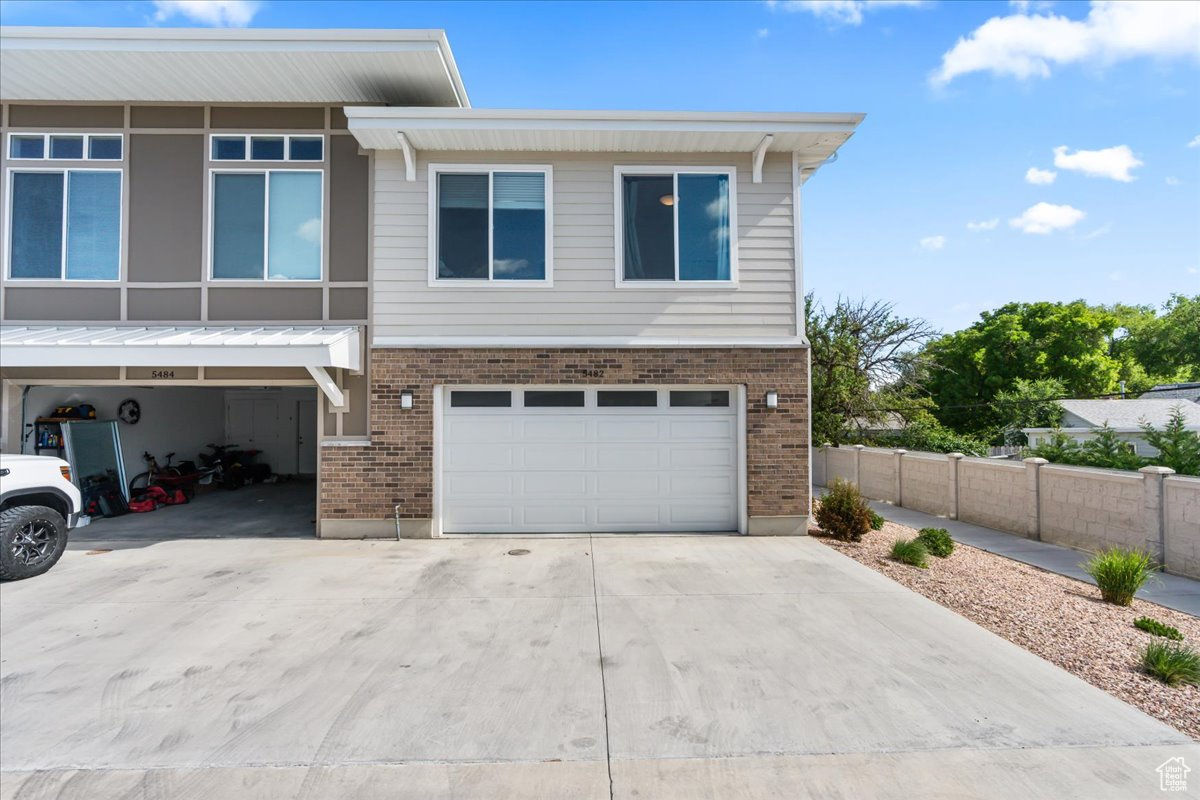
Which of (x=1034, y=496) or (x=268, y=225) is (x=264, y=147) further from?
(x=1034, y=496)

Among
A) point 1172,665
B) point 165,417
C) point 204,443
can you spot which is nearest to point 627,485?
point 1172,665

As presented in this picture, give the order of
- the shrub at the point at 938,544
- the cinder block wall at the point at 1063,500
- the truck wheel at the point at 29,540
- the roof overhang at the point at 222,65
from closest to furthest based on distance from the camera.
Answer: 1. the truck wheel at the point at 29,540
2. the cinder block wall at the point at 1063,500
3. the roof overhang at the point at 222,65
4. the shrub at the point at 938,544

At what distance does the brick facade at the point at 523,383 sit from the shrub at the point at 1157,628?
3.91m

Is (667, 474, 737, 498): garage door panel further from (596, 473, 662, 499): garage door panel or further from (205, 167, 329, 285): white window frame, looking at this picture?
(205, 167, 329, 285): white window frame

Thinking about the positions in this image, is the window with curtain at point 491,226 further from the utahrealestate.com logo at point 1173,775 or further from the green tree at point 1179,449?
the green tree at point 1179,449

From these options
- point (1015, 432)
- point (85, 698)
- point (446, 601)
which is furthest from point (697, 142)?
point (1015, 432)

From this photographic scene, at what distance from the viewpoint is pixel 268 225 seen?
8.72 m

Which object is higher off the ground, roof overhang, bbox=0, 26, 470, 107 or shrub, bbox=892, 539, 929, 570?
roof overhang, bbox=0, 26, 470, 107

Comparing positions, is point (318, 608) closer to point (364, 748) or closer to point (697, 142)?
point (364, 748)

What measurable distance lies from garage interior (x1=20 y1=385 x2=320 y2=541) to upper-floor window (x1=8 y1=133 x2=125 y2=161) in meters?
3.53

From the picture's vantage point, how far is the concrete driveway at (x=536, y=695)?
3178mm

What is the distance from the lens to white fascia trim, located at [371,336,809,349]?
8523 millimetres

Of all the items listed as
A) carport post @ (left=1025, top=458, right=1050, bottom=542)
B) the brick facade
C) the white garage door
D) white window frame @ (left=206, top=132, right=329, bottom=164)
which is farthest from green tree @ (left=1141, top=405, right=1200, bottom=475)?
white window frame @ (left=206, top=132, right=329, bottom=164)

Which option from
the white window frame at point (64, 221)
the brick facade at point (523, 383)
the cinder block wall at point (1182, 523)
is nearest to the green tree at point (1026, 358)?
the cinder block wall at point (1182, 523)
